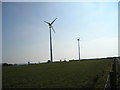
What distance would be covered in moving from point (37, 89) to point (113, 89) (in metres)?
5.09

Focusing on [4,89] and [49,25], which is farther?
[49,25]

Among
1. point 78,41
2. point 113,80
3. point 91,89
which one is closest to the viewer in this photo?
point 113,80

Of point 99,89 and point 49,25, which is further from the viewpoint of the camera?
point 49,25

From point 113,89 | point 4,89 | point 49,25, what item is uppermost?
point 49,25

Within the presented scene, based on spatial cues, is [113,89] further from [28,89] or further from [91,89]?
[28,89]

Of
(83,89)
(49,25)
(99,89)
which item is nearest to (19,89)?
(83,89)

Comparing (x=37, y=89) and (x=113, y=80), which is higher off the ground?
(x=113, y=80)

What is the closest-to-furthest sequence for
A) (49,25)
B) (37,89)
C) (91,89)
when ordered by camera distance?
(91,89), (37,89), (49,25)

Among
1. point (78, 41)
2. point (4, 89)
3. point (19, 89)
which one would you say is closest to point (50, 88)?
point (19, 89)

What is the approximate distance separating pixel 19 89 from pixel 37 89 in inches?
40.6

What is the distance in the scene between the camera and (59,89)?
11.8 m

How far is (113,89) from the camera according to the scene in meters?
8.25

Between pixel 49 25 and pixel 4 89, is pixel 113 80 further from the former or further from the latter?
pixel 49 25

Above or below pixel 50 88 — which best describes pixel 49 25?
above
